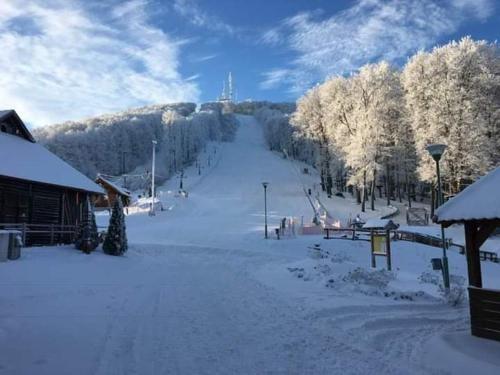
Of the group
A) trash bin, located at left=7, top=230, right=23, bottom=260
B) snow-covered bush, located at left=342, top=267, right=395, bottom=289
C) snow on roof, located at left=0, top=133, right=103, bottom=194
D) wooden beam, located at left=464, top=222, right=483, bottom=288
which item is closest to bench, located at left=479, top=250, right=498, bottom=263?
snow-covered bush, located at left=342, top=267, right=395, bottom=289

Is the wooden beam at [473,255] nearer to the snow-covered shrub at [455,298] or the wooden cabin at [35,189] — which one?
the snow-covered shrub at [455,298]

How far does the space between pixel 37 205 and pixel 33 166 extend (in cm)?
209

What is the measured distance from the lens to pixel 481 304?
307 inches

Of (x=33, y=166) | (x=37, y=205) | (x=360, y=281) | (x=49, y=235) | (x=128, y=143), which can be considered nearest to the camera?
(x=360, y=281)

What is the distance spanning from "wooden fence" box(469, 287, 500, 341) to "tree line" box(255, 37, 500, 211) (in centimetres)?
2802

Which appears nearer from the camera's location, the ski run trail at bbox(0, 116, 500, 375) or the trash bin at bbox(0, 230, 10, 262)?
the ski run trail at bbox(0, 116, 500, 375)

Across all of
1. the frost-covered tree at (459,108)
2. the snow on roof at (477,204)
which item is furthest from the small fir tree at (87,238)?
the frost-covered tree at (459,108)

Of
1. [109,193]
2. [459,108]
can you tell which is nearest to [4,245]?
[459,108]

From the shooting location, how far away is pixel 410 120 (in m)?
40.5

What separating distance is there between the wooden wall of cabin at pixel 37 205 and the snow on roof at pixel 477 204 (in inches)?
692

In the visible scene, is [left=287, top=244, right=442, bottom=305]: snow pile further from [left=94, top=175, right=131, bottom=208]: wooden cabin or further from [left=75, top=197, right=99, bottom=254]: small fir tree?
[left=94, top=175, right=131, bottom=208]: wooden cabin

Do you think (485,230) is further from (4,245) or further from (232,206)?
(232,206)

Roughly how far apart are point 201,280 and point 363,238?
17.9 metres

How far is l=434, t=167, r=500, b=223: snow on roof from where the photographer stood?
7.44 metres
